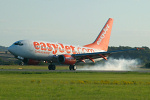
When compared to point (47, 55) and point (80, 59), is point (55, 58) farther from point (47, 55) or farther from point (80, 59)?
point (80, 59)

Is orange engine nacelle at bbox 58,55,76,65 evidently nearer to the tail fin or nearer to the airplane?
the airplane

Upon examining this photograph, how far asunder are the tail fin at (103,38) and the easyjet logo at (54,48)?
223 inches

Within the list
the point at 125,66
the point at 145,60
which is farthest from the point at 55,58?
the point at 145,60

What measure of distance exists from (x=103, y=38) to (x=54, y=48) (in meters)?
15.6

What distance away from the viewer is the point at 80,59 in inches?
2058

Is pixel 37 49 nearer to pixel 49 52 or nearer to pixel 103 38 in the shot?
pixel 49 52

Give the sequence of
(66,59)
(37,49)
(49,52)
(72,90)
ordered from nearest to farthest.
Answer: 1. (72,90)
2. (37,49)
3. (49,52)
4. (66,59)

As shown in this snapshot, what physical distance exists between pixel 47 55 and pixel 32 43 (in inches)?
122

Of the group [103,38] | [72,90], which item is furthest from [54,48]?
[72,90]

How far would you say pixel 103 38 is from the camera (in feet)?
202

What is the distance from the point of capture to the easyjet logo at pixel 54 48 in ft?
154

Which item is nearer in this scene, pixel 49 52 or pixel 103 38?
pixel 49 52

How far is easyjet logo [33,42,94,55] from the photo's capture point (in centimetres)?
4709

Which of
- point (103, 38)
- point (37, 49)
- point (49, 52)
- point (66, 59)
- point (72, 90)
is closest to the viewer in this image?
point (72, 90)
